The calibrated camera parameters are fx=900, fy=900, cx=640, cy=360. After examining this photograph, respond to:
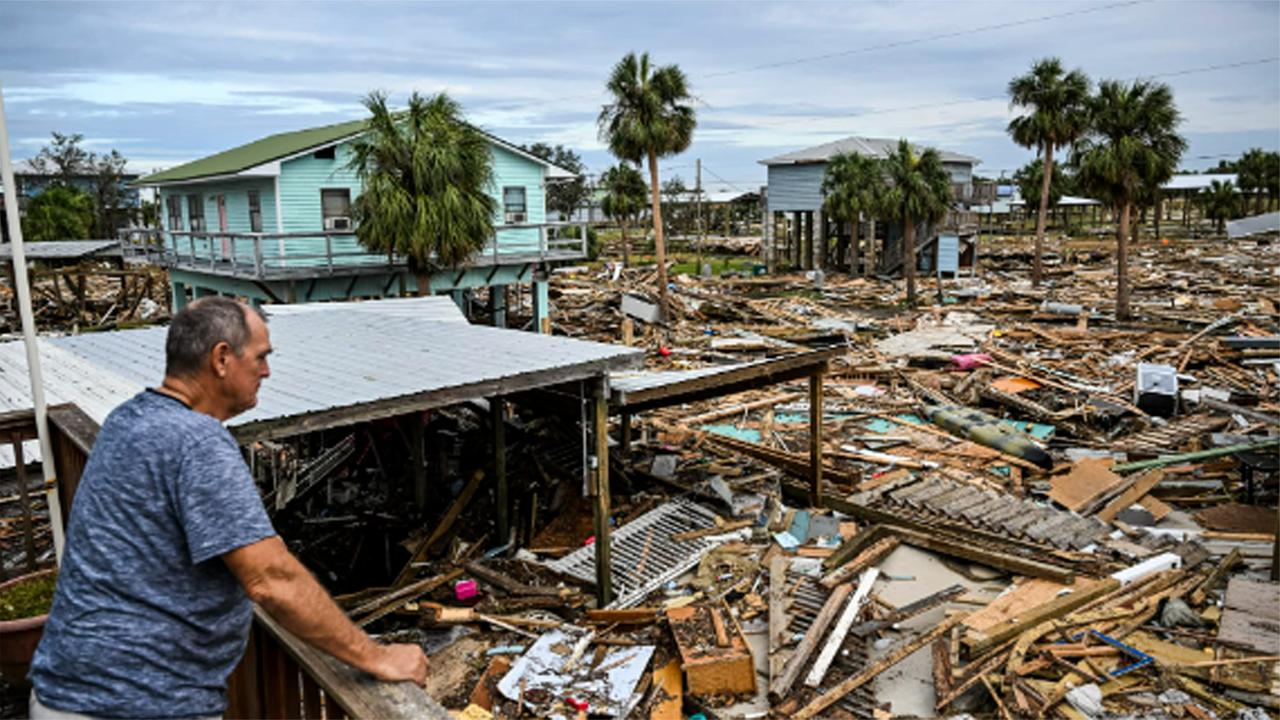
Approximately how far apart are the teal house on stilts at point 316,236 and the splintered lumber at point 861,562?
16295 mm

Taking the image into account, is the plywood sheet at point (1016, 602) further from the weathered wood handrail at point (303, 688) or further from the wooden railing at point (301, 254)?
the wooden railing at point (301, 254)

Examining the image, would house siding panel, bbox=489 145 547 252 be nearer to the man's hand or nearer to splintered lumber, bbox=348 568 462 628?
splintered lumber, bbox=348 568 462 628

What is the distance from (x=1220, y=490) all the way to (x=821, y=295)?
26.6 metres

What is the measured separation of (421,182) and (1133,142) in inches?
881

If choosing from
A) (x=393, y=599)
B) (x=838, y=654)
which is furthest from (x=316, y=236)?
(x=838, y=654)

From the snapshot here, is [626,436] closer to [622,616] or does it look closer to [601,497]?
[601,497]

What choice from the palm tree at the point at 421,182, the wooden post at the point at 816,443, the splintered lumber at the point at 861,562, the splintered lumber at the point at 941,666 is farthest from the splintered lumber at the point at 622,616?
Result: the palm tree at the point at 421,182

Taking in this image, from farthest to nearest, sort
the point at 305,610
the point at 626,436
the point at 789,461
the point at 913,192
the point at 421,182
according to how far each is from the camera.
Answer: the point at 913,192 → the point at 421,182 → the point at 626,436 → the point at 789,461 → the point at 305,610

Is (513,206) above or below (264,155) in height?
below

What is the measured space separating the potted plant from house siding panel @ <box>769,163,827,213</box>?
47.3 m

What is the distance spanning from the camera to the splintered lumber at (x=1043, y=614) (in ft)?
28.5

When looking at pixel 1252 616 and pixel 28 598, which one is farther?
pixel 1252 616

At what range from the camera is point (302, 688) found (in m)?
2.75

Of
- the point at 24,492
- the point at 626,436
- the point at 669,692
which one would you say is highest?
the point at 24,492
